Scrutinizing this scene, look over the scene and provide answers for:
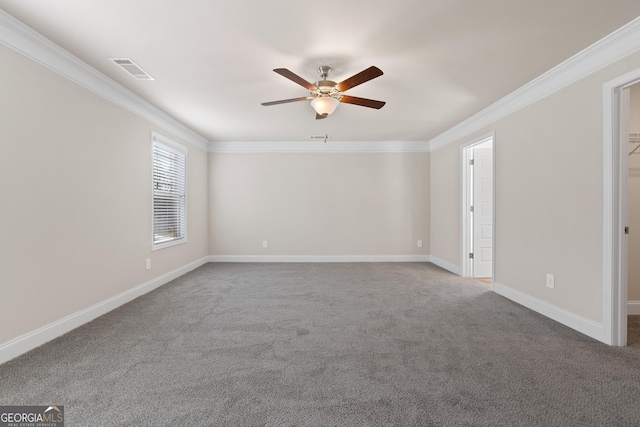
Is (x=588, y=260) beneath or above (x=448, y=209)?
beneath

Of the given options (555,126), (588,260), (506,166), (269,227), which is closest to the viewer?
(588,260)

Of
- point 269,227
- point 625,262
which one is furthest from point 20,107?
point 625,262

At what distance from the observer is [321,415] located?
1.56 meters

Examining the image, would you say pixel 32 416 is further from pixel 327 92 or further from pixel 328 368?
pixel 327 92

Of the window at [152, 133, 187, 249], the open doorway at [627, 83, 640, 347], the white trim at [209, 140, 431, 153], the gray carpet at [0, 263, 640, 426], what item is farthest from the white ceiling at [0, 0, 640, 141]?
the gray carpet at [0, 263, 640, 426]

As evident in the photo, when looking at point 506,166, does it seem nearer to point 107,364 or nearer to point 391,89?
point 391,89

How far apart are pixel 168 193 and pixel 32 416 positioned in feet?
11.2

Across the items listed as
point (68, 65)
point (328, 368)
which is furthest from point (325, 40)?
point (328, 368)

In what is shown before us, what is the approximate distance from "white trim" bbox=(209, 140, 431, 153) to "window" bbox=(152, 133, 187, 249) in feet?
3.68

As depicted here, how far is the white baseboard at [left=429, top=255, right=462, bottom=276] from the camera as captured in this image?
4.90 metres

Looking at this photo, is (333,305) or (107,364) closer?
(107,364)

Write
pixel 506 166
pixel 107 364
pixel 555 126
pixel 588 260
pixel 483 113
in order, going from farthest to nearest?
pixel 483 113
pixel 506 166
pixel 555 126
pixel 588 260
pixel 107 364

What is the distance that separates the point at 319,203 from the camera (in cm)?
602

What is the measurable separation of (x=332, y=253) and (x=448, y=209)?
2.42 m
